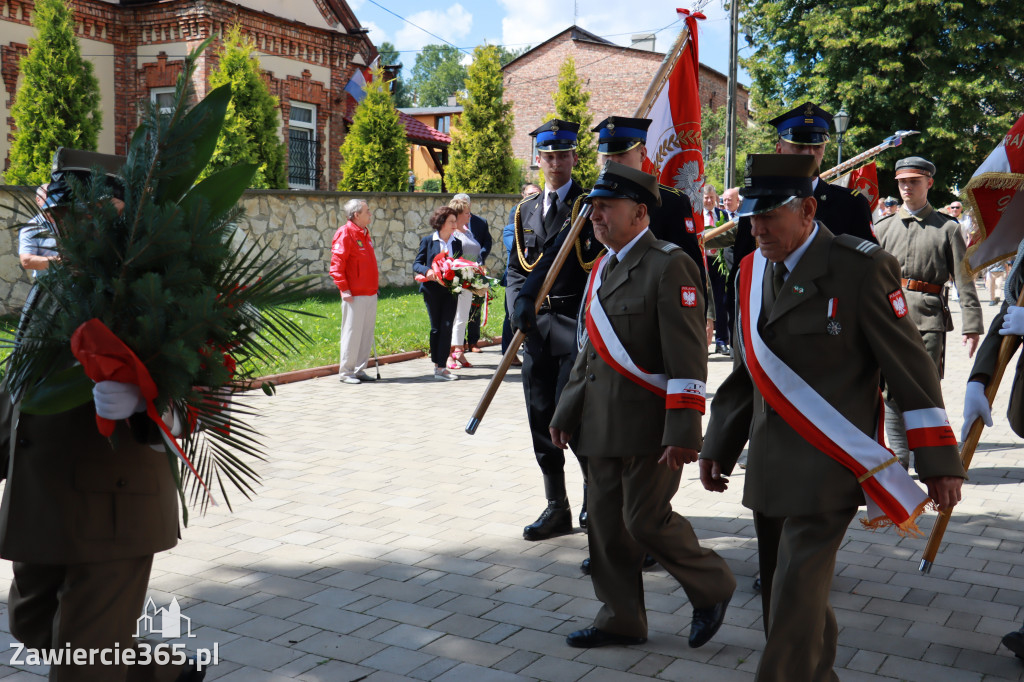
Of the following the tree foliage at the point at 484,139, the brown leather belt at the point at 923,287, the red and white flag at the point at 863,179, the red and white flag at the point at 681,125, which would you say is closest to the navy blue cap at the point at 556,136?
the red and white flag at the point at 681,125

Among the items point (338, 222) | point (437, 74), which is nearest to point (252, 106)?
point (338, 222)

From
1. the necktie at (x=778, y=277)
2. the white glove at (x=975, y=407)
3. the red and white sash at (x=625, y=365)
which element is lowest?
the white glove at (x=975, y=407)

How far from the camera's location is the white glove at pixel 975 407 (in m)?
4.01

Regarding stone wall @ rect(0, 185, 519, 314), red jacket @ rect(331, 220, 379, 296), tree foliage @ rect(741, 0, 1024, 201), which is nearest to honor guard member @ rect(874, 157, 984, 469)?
red jacket @ rect(331, 220, 379, 296)

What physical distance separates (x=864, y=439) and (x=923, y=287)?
14.5 ft

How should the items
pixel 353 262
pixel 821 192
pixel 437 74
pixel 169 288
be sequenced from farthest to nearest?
pixel 437 74, pixel 353 262, pixel 821 192, pixel 169 288

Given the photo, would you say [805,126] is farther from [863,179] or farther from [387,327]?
[387,327]

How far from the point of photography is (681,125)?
6.00 metres

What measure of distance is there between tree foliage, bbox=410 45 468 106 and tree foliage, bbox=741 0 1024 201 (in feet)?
259

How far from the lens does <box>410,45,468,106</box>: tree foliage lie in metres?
112

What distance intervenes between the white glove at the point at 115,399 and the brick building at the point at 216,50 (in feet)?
59.3

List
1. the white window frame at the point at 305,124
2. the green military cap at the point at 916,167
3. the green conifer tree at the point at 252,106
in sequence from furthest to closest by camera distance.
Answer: the white window frame at the point at 305,124 → the green conifer tree at the point at 252,106 → the green military cap at the point at 916,167

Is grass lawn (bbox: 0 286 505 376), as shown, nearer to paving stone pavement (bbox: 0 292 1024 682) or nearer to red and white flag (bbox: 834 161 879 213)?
paving stone pavement (bbox: 0 292 1024 682)

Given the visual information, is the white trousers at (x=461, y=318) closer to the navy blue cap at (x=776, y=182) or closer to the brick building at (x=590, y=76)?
the navy blue cap at (x=776, y=182)
